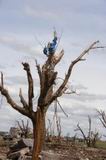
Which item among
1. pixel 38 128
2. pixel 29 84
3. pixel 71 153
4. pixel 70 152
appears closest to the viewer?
pixel 38 128

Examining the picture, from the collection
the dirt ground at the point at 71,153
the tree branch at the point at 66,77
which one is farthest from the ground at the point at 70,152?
the tree branch at the point at 66,77

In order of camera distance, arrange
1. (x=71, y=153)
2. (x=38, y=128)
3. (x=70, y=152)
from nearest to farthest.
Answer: (x=38, y=128) → (x=71, y=153) → (x=70, y=152)

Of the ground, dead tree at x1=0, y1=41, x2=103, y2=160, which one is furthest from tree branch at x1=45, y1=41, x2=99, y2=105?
the ground

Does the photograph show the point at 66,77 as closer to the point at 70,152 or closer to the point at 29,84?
the point at 29,84

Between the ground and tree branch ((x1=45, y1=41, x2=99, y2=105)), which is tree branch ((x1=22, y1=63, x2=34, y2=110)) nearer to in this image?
tree branch ((x1=45, y1=41, x2=99, y2=105))

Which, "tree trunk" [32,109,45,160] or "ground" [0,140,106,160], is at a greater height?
"ground" [0,140,106,160]

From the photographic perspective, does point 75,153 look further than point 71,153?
Yes

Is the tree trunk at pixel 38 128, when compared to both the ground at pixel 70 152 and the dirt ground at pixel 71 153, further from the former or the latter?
the dirt ground at pixel 71 153

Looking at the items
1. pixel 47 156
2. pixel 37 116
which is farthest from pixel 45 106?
pixel 47 156

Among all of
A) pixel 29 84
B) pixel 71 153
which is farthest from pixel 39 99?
pixel 71 153

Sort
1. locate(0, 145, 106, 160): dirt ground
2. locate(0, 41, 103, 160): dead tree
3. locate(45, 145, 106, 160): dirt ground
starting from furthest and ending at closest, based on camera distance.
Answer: locate(45, 145, 106, 160): dirt ground, locate(0, 145, 106, 160): dirt ground, locate(0, 41, 103, 160): dead tree

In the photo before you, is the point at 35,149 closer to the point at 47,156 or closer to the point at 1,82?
the point at 1,82

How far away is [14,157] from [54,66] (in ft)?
45.5

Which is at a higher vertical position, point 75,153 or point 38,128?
point 75,153
